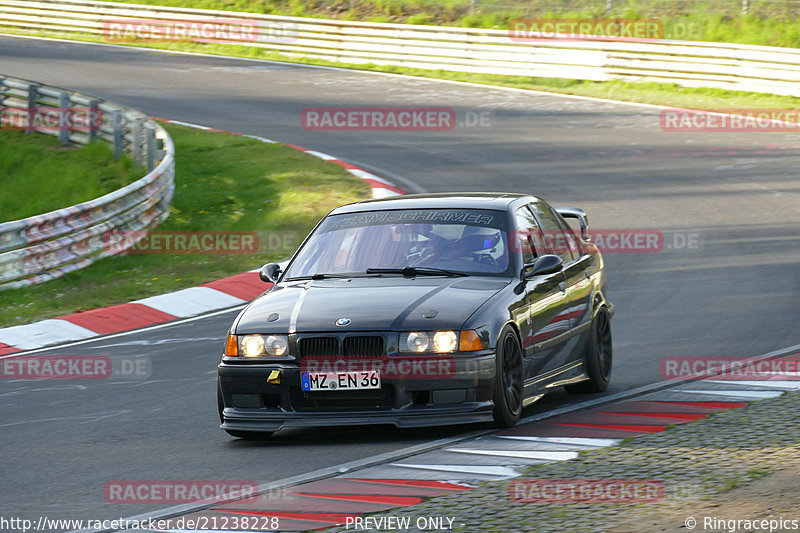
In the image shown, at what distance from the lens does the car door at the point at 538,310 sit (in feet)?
26.6

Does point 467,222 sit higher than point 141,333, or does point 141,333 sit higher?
Answer: point 467,222

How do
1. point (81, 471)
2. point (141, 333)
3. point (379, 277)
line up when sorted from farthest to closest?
1. point (141, 333)
2. point (379, 277)
3. point (81, 471)

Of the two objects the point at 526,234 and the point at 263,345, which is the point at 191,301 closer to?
the point at 526,234

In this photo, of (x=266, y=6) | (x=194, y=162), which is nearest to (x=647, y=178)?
(x=194, y=162)

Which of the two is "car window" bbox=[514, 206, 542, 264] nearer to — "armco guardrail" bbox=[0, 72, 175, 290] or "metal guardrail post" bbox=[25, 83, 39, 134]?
"armco guardrail" bbox=[0, 72, 175, 290]

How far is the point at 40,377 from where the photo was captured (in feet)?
33.8

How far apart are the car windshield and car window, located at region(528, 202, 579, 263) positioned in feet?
1.99

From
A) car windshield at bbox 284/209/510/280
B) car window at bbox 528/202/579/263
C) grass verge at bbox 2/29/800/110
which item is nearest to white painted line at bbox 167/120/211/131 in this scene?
grass verge at bbox 2/29/800/110

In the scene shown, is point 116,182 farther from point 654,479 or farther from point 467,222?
point 654,479

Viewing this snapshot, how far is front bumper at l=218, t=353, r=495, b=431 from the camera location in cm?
732

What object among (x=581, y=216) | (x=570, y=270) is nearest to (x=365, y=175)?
(x=581, y=216)

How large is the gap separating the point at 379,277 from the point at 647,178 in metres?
11.6

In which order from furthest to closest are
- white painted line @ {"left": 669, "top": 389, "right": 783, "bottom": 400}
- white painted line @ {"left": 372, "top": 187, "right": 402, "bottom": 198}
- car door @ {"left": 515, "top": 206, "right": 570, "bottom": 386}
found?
white painted line @ {"left": 372, "top": 187, "right": 402, "bottom": 198} < white painted line @ {"left": 669, "top": 389, "right": 783, "bottom": 400} < car door @ {"left": 515, "top": 206, "right": 570, "bottom": 386}

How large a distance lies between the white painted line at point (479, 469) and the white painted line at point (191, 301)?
6504mm
